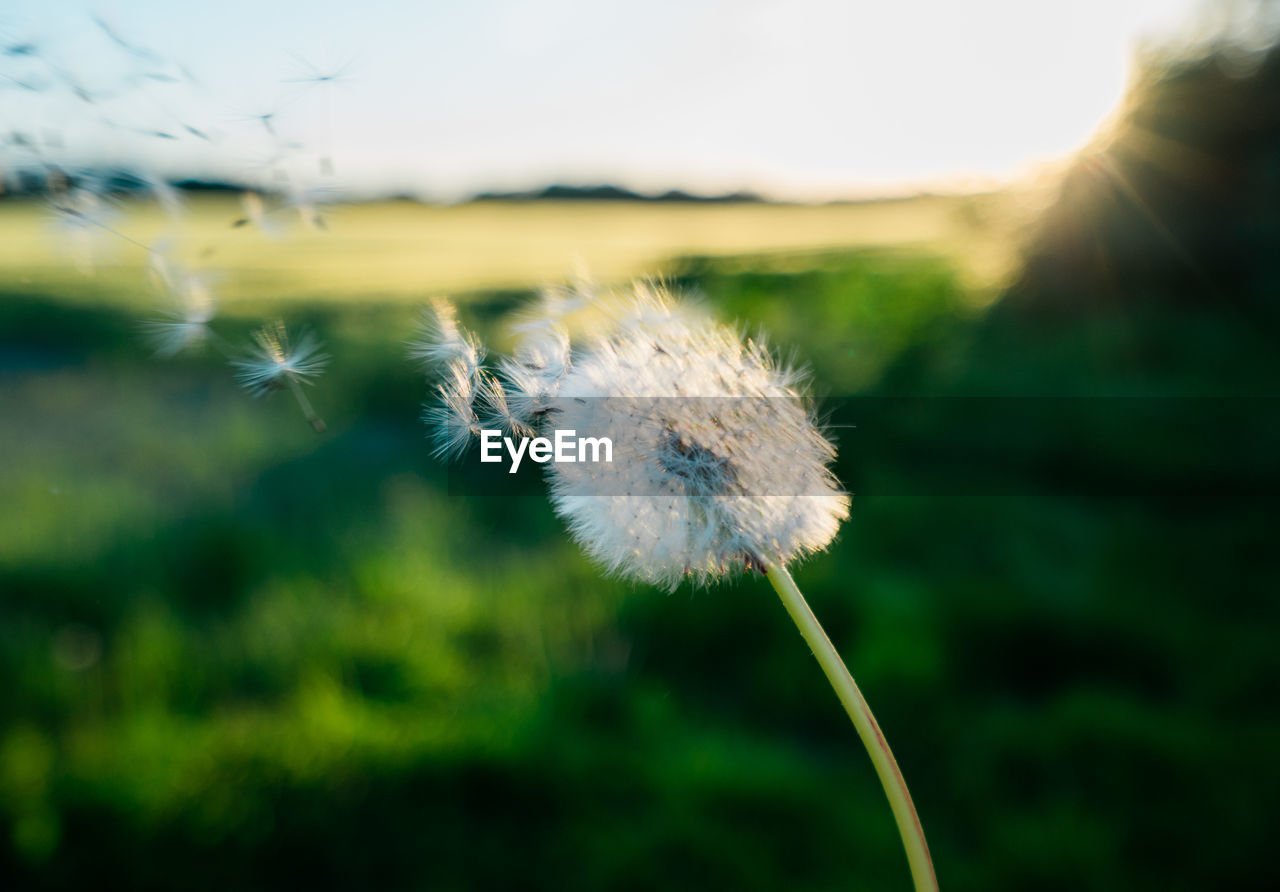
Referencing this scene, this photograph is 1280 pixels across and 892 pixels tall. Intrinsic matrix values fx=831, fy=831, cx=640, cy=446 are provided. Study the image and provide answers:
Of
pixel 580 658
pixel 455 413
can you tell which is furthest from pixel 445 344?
pixel 580 658

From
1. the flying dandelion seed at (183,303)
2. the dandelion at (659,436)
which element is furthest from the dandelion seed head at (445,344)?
the flying dandelion seed at (183,303)

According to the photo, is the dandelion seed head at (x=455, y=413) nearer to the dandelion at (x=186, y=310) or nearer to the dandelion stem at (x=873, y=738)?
the dandelion at (x=186, y=310)

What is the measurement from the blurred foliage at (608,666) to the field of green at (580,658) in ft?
0.06

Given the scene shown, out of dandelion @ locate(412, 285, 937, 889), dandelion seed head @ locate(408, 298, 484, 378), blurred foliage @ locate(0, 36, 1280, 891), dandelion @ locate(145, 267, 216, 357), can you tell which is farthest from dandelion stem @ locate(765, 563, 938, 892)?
dandelion @ locate(145, 267, 216, 357)

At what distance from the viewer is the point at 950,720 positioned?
4004 mm

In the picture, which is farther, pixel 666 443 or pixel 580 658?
pixel 580 658

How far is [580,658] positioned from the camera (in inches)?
167

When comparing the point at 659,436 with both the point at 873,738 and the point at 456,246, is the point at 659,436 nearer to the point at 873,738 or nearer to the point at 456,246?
the point at 873,738

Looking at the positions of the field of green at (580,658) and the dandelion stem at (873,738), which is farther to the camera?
the field of green at (580,658)

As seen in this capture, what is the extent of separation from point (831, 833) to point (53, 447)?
644 centimetres

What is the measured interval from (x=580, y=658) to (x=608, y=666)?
5.8 inches

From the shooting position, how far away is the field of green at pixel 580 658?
10.3ft

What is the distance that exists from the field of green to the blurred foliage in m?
0.02

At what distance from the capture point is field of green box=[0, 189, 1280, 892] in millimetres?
3129
